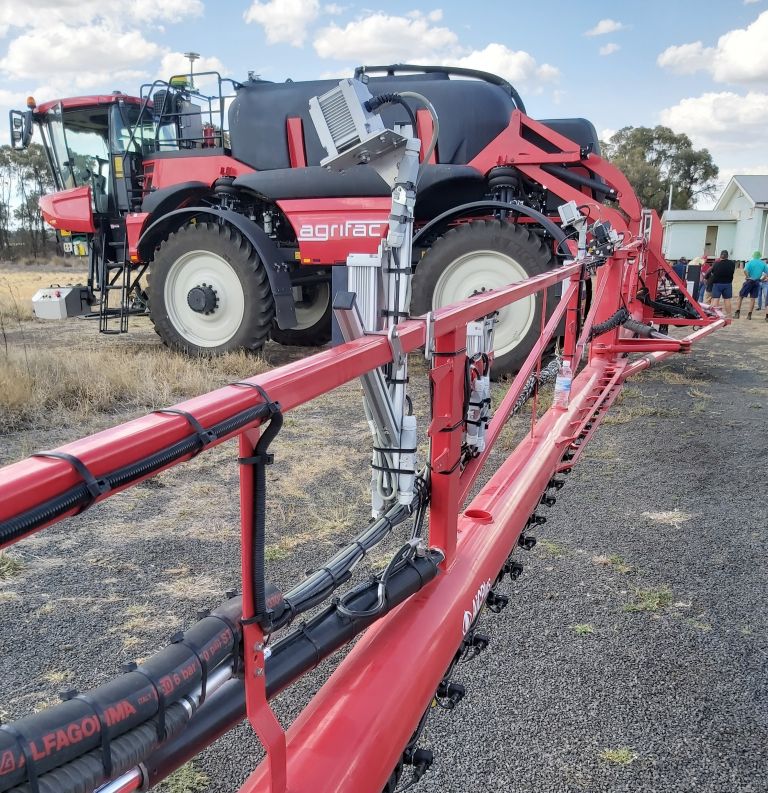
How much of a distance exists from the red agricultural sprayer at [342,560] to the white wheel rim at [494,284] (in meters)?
3.50

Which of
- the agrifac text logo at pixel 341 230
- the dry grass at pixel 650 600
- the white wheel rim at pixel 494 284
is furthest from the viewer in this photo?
the agrifac text logo at pixel 341 230

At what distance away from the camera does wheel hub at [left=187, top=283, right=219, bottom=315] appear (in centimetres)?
768

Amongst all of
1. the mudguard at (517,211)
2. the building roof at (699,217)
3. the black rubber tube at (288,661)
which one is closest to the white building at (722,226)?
the building roof at (699,217)

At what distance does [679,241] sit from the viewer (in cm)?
4338

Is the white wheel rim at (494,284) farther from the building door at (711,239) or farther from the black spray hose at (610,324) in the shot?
the building door at (711,239)

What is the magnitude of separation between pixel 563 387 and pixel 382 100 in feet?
8.11

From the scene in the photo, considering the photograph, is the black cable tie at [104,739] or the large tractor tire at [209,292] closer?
the black cable tie at [104,739]

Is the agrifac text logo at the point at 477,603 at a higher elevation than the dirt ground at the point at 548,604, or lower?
higher

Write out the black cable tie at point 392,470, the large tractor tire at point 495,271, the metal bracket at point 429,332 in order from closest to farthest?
the metal bracket at point 429,332 → the black cable tie at point 392,470 → the large tractor tire at point 495,271

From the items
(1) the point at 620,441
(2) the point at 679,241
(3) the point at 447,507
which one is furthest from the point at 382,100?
(2) the point at 679,241

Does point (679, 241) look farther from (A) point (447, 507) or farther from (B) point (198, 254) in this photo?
(A) point (447, 507)

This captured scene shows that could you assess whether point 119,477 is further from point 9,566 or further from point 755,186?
point 755,186

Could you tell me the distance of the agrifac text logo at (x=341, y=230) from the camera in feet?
23.4

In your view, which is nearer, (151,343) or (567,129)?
(567,129)
